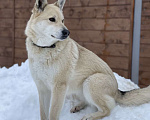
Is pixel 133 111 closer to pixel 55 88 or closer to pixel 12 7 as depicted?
pixel 55 88

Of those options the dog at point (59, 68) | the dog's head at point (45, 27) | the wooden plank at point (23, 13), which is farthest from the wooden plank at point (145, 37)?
the wooden plank at point (23, 13)

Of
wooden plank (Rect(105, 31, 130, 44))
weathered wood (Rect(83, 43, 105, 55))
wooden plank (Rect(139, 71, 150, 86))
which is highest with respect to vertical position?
wooden plank (Rect(105, 31, 130, 44))

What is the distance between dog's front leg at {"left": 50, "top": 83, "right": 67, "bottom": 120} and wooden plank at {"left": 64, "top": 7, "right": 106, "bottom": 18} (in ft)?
8.96

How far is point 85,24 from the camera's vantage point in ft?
16.2

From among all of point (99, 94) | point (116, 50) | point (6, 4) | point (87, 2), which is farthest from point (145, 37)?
point (6, 4)

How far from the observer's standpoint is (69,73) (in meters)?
2.55

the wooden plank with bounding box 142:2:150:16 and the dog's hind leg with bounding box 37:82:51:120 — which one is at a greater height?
the wooden plank with bounding box 142:2:150:16

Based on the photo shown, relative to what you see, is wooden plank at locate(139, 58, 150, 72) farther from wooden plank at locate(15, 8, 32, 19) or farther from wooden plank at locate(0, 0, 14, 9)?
wooden plank at locate(0, 0, 14, 9)

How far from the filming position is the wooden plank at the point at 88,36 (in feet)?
15.7

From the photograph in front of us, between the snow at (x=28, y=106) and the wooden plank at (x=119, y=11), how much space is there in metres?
1.49

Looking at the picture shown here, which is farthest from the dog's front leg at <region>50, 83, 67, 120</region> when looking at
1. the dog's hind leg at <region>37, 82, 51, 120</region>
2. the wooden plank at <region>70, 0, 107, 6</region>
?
the wooden plank at <region>70, 0, 107, 6</region>

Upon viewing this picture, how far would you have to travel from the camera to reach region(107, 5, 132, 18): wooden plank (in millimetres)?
4438

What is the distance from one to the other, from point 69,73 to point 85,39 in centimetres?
252

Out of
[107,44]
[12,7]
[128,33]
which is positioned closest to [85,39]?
[107,44]
